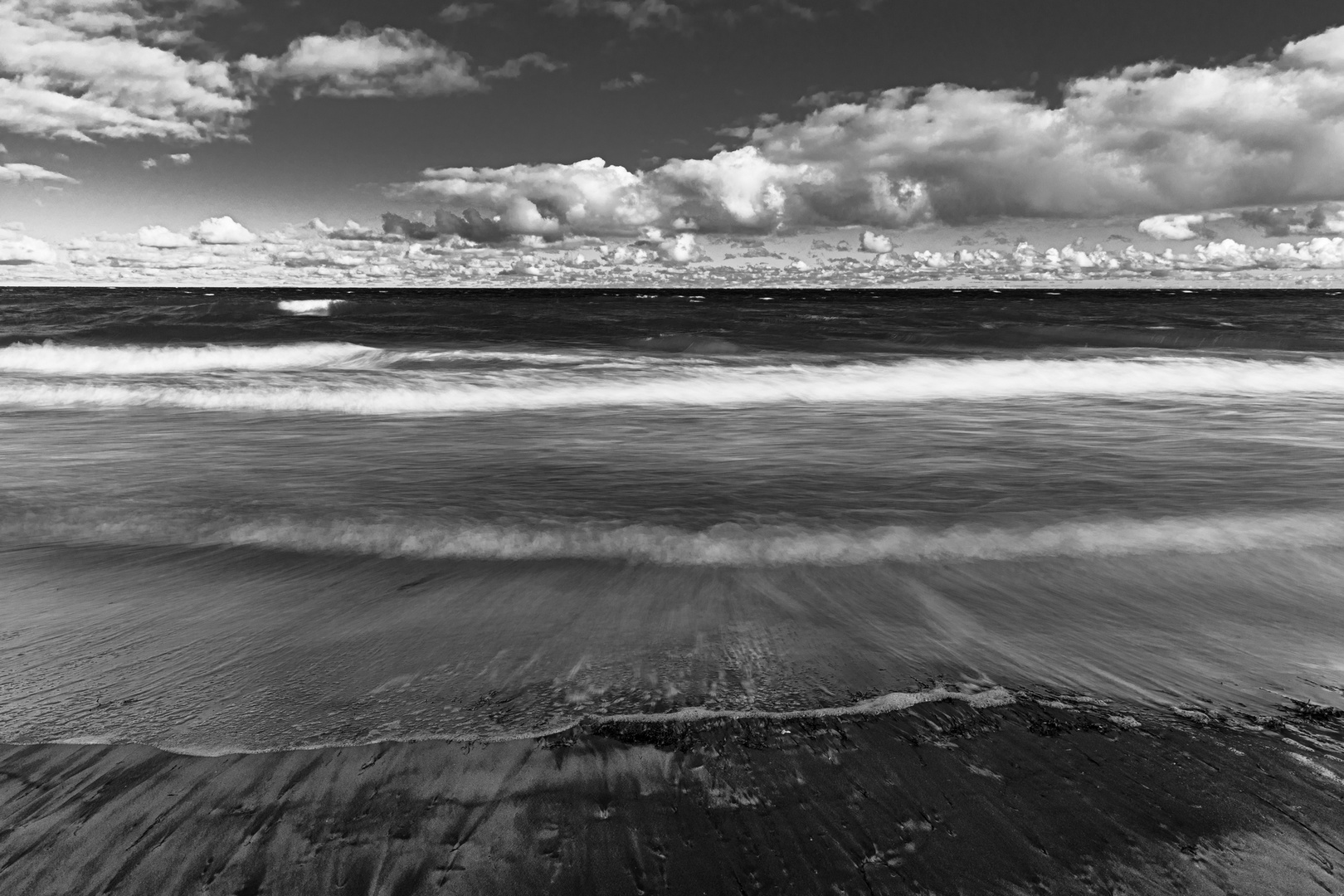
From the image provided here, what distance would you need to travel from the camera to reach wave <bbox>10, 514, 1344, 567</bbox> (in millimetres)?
5164

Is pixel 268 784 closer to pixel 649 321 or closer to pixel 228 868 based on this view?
pixel 228 868

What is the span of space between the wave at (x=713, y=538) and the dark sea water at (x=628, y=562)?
0.12 feet

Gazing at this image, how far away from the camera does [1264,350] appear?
81.1 ft

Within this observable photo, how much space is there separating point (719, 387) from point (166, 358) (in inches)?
709

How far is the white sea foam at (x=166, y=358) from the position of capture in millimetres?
21172

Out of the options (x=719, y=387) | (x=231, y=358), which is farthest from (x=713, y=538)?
(x=231, y=358)

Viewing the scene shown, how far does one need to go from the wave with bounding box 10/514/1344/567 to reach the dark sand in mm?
2218

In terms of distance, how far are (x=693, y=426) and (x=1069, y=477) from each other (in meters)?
5.26

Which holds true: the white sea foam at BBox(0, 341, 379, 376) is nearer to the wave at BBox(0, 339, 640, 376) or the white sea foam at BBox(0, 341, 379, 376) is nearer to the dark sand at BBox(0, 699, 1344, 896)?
the wave at BBox(0, 339, 640, 376)

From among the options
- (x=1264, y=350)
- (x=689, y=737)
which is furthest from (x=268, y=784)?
(x=1264, y=350)

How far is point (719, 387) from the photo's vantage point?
15984 millimetres

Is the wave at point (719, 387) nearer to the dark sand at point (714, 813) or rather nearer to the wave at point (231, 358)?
the wave at point (231, 358)

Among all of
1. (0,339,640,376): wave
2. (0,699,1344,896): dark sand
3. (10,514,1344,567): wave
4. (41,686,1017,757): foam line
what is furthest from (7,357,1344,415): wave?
(0,699,1344,896): dark sand

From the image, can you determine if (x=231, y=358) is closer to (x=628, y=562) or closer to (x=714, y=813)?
(x=628, y=562)
